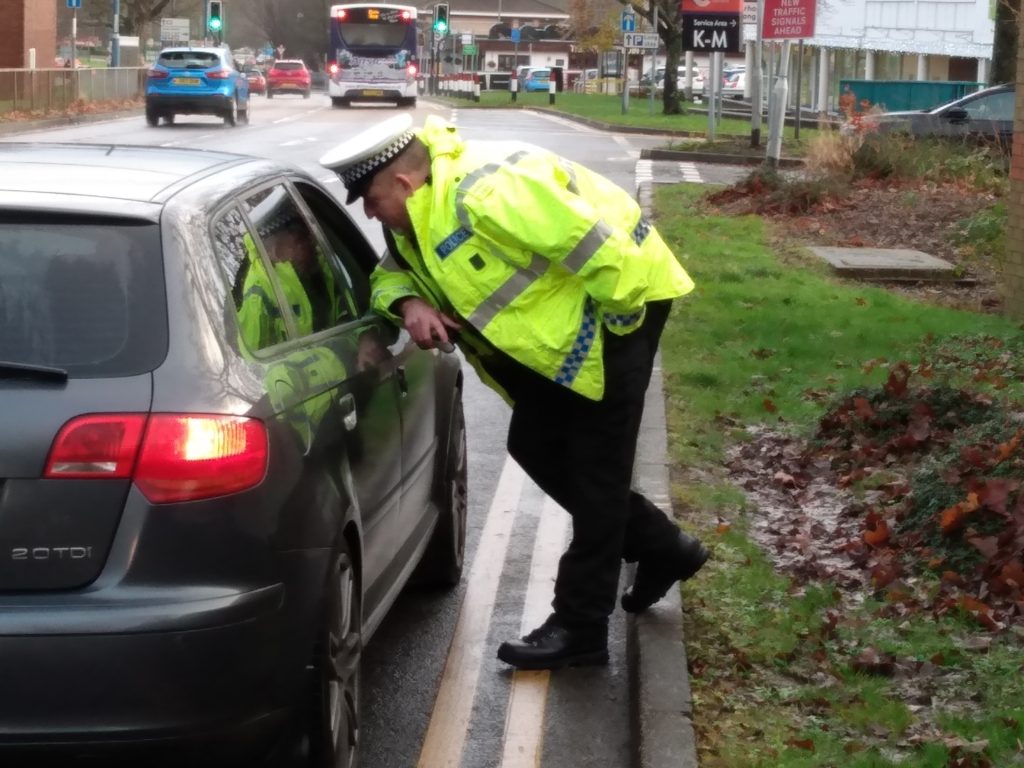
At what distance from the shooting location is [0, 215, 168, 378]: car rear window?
359cm

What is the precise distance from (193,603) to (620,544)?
1.90 metres

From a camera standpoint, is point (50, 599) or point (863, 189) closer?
point (50, 599)

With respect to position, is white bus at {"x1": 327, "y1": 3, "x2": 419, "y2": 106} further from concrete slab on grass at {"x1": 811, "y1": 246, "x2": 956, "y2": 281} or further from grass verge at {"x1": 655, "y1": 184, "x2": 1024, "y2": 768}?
grass verge at {"x1": 655, "y1": 184, "x2": 1024, "y2": 768}

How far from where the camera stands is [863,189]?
69.8ft

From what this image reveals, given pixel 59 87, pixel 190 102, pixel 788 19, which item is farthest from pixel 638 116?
pixel 788 19

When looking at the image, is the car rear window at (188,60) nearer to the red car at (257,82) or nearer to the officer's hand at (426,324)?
the officer's hand at (426,324)

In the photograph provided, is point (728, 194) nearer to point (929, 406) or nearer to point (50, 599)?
point (929, 406)

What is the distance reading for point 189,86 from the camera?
39.4 m

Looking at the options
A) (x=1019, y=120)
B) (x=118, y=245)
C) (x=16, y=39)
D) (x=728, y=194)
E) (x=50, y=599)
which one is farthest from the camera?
(x=16, y=39)

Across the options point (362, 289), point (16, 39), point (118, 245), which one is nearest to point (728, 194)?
point (362, 289)

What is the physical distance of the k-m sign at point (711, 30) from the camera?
1283 inches

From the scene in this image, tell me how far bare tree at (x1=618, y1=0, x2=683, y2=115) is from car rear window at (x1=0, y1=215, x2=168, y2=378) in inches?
1854

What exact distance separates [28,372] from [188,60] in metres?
37.8

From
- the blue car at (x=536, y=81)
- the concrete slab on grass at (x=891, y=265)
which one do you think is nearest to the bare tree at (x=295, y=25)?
the blue car at (x=536, y=81)
